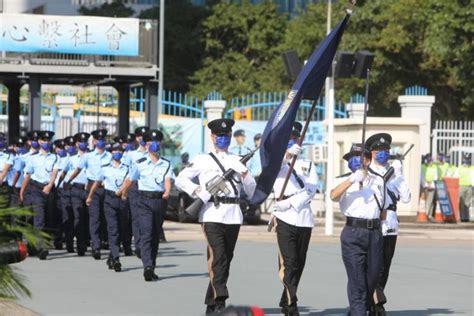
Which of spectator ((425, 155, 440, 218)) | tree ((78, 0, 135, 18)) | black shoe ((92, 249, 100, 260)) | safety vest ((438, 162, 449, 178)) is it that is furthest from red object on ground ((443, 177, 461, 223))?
tree ((78, 0, 135, 18))

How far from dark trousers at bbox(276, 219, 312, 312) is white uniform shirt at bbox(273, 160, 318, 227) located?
0.23ft

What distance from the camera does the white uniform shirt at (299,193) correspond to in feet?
42.0

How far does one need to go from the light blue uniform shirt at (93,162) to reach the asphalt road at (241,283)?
1262 millimetres

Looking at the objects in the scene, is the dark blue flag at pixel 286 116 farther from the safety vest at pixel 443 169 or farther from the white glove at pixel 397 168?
the safety vest at pixel 443 169

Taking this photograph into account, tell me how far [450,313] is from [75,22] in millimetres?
13984

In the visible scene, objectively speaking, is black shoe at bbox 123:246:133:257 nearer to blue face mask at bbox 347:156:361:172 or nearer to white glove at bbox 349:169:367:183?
blue face mask at bbox 347:156:361:172

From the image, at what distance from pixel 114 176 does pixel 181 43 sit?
41.6 meters

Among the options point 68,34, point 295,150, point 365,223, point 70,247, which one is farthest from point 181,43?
point 365,223

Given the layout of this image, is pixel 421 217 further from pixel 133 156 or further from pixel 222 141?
pixel 222 141

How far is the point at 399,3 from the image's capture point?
45.1 metres

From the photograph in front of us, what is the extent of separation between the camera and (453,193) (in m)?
30.6

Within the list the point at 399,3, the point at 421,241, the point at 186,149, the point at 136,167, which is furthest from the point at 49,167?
the point at 399,3

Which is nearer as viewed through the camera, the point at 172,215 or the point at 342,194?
the point at 342,194

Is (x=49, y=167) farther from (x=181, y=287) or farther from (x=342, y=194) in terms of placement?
(x=342, y=194)
